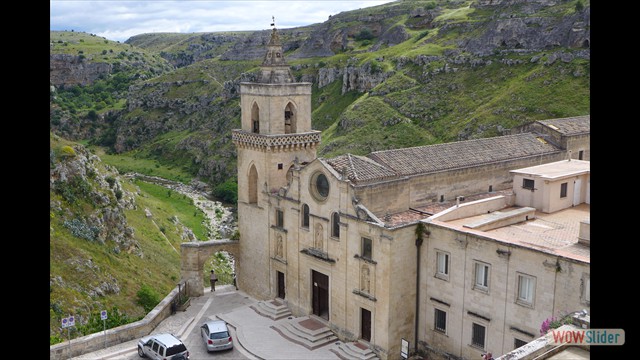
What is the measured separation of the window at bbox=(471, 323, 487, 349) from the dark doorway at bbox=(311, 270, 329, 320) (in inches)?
371

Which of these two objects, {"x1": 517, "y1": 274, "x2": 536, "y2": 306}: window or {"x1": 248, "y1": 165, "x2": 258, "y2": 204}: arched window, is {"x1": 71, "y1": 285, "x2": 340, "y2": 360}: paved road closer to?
{"x1": 248, "y1": 165, "x2": 258, "y2": 204}: arched window

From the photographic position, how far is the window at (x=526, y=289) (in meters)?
26.7

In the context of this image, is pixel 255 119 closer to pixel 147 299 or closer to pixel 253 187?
pixel 253 187

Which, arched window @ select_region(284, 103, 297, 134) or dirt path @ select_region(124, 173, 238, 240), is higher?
arched window @ select_region(284, 103, 297, 134)

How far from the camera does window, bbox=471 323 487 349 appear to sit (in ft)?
95.5

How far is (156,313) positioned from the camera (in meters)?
36.6

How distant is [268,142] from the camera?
38062 mm

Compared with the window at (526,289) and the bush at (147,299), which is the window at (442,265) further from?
the bush at (147,299)

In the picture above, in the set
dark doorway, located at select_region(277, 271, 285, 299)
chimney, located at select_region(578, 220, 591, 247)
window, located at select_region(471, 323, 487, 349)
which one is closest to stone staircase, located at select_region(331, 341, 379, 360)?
window, located at select_region(471, 323, 487, 349)

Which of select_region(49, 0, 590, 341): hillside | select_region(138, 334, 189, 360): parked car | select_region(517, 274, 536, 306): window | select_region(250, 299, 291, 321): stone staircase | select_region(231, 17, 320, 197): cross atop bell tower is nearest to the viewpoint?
select_region(517, 274, 536, 306): window

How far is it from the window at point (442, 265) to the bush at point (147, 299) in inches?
1016

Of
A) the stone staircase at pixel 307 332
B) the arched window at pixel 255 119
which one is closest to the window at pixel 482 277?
the stone staircase at pixel 307 332

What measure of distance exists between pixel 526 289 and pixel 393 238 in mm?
6861
